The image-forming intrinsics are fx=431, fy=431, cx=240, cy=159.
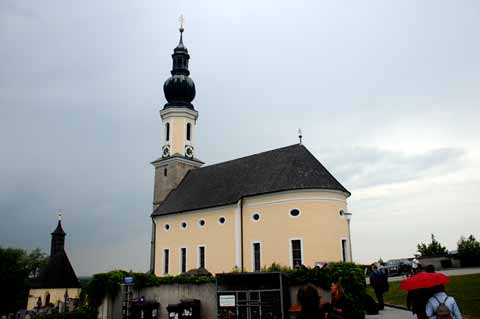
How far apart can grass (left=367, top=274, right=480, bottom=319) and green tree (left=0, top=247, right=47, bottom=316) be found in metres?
48.4

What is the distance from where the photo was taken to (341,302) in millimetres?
6969

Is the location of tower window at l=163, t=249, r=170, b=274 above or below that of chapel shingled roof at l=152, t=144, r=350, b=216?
below

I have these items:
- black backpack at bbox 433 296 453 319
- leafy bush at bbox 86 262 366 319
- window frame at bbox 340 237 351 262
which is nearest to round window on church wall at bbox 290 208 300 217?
window frame at bbox 340 237 351 262

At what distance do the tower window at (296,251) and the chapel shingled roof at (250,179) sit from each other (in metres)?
3.53

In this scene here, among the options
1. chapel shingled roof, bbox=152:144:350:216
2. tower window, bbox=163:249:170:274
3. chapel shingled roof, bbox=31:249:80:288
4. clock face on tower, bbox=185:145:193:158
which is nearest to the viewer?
chapel shingled roof, bbox=152:144:350:216

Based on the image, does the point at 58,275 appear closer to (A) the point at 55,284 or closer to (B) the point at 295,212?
(A) the point at 55,284

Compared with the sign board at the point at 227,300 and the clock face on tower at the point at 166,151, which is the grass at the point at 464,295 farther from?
the clock face on tower at the point at 166,151

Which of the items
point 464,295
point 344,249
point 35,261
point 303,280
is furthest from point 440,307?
point 35,261

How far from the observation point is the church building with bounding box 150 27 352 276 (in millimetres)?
27906

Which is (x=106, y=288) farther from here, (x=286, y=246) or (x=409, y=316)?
(x=409, y=316)

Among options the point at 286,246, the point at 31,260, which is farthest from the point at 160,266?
the point at 31,260

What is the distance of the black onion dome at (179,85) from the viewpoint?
1661 inches

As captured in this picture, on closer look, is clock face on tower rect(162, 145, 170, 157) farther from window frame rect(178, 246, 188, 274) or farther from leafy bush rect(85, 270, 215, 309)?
leafy bush rect(85, 270, 215, 309)

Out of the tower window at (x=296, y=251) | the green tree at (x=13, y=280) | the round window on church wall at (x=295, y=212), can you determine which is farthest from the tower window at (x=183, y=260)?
the green tree at (x=13, y=280)
